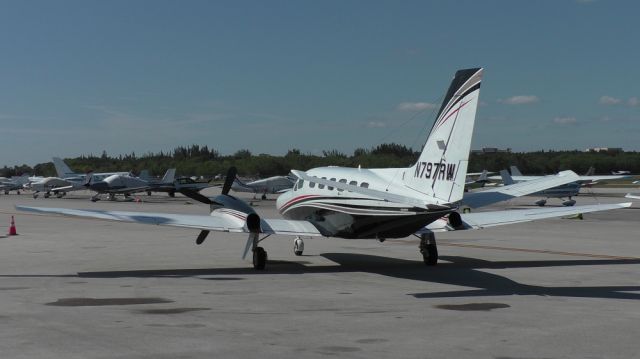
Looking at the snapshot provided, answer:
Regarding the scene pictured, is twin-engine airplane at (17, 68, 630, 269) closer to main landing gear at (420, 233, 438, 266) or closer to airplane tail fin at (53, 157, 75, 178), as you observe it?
main landing gear at (420, 233, 438, 266)

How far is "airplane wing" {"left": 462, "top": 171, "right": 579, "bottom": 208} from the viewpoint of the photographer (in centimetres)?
2152

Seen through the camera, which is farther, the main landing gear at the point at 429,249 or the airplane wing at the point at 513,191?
the main landing gear at the point at 429,249

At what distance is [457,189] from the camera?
57.0ft

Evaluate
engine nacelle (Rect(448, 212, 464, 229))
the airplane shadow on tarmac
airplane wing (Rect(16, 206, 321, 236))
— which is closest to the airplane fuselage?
Answer: airplane wing (Rect(16, 206, 321, 236))

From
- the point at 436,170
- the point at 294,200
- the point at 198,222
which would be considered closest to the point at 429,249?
the point at 294,200

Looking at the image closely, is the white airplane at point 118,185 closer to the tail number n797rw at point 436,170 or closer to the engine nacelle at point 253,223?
the engine nacelle at point 253,223

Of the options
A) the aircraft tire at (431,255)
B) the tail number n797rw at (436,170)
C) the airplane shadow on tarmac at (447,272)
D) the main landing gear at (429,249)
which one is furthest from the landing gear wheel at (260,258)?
the tail number n797rw at (436,170)

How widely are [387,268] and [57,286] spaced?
9.26 metres

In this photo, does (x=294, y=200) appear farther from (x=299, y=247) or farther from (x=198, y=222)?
(x=198, y=222)

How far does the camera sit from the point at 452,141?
17.8 m

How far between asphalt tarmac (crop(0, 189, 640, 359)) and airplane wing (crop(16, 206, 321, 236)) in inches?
48.1

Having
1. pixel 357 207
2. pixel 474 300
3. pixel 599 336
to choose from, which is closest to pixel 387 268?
pixel 357 207

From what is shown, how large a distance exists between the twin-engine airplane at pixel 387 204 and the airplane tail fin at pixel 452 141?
23 mm

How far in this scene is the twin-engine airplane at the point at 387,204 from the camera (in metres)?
17.6
